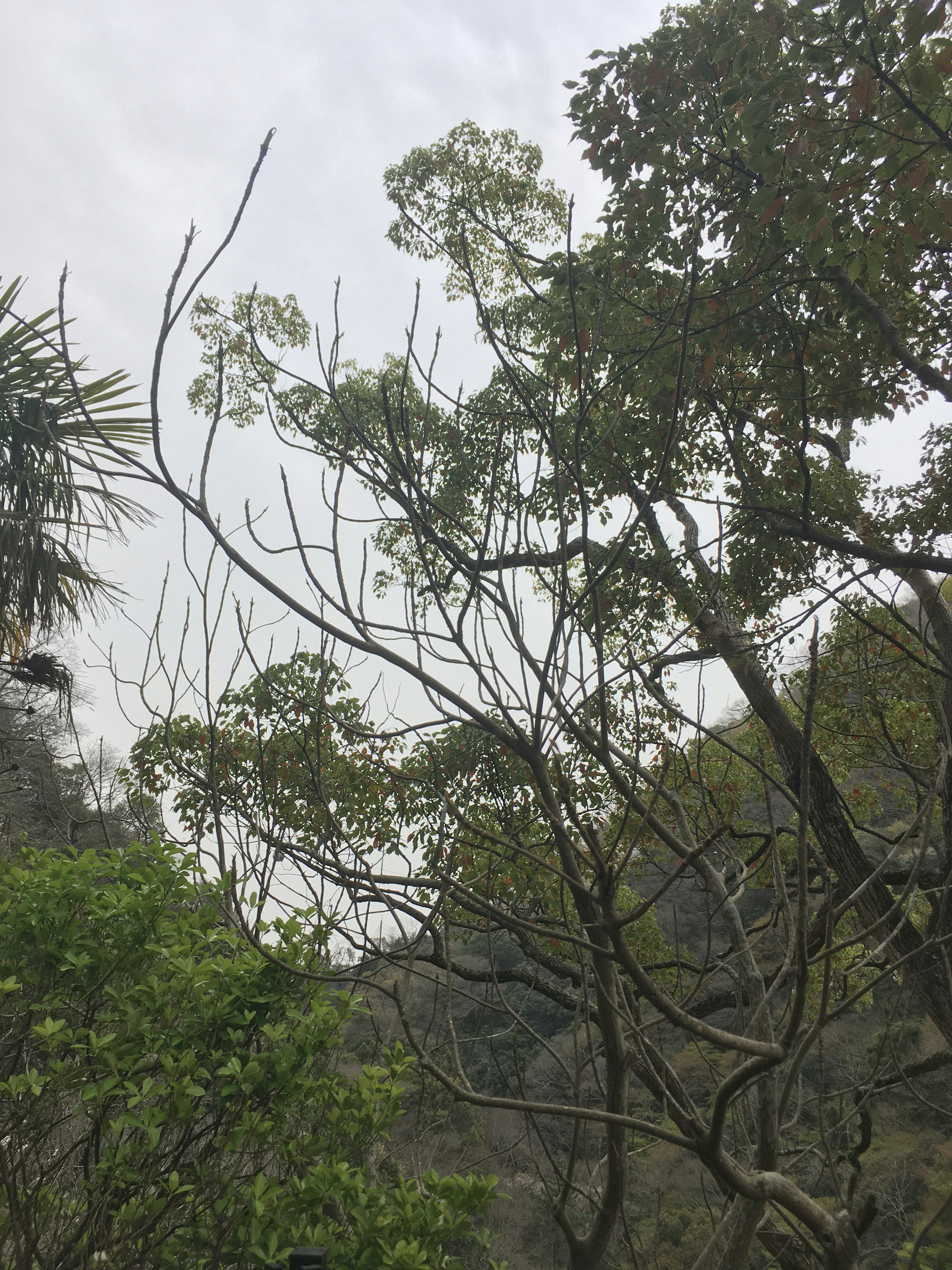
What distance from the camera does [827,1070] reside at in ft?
49.4

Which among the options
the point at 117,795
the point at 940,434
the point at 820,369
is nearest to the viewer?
the point at 820,369

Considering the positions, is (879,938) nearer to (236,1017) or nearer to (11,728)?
(236,1017)

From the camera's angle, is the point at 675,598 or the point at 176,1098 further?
the point at 675,598

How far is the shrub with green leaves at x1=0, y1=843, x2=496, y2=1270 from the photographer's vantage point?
1.90m

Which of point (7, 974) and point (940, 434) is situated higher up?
point (940, 434)

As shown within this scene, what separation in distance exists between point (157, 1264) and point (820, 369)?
18.0 feet

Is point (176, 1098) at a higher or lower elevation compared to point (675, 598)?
lower

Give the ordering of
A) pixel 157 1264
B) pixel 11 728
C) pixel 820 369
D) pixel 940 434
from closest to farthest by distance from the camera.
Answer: pixel 157 1264, pixel 820 369, pixel 940 434, pixel 11 728

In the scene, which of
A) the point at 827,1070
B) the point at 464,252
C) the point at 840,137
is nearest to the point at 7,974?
the point at 464,252

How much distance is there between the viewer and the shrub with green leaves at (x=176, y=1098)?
6.22ft

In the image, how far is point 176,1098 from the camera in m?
1.89

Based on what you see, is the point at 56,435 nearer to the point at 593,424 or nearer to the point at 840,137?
the point at 593,424

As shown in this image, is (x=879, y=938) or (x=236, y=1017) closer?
(x=236, y=1017)

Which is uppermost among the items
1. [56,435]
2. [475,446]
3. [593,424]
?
[56,435]
